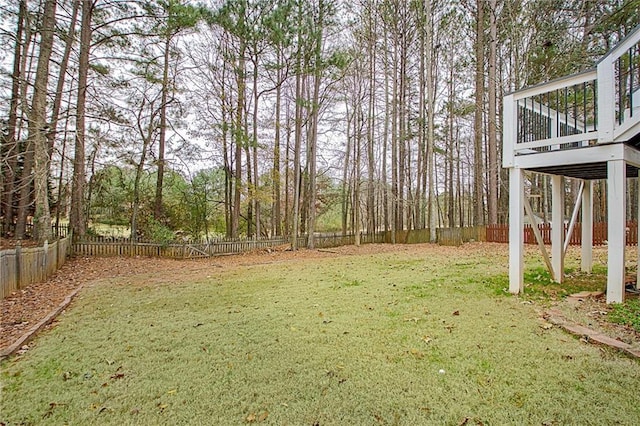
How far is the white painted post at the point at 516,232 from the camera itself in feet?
14.5

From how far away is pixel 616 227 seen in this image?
362cm

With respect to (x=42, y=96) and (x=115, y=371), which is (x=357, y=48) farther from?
(x=115, y=371)

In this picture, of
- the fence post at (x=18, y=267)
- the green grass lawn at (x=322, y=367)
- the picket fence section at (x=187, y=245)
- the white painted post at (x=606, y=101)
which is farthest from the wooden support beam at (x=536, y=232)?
the fence post at (x=18, y=267)

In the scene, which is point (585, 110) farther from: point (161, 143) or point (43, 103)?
point (161, 143)

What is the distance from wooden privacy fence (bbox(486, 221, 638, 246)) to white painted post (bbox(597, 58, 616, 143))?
6.94 metres

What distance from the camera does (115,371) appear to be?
2.65 metres

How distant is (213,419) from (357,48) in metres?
15.7

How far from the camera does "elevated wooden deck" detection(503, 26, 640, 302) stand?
11.8ft

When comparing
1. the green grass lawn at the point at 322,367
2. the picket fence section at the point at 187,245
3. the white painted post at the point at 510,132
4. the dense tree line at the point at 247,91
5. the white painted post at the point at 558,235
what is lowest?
the green grass lawn at the point at 322,367

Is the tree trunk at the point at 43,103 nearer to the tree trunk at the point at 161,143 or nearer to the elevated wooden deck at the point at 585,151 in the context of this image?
the tree trunk at the point at 161,143

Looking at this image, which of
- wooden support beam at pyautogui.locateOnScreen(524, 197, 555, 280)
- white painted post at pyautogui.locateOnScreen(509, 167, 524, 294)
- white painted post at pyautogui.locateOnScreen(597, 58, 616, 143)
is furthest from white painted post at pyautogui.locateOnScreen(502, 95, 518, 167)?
white painted post at pyautogui.locateOnScreen(597, 58, 616, 143)

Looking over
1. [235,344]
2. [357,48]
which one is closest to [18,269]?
[235,344]

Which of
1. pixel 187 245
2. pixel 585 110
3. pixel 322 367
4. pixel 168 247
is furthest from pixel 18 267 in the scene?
pixel 585 110

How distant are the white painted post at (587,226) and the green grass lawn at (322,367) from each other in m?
2.23
